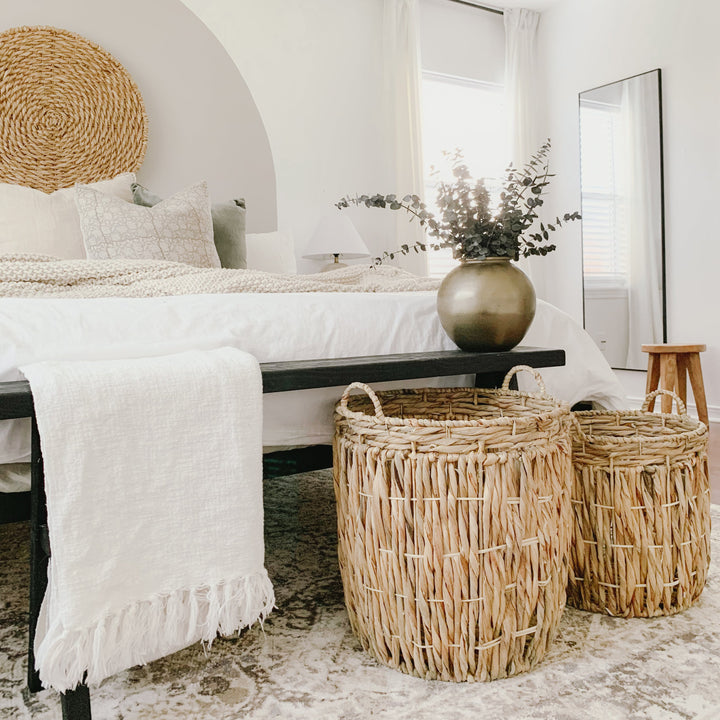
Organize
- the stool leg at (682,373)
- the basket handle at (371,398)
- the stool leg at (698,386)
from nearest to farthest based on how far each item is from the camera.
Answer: the basket handle at (371,398)
the stool leg at (698,386)
the stool leg at (682,373)

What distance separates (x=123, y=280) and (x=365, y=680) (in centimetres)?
103

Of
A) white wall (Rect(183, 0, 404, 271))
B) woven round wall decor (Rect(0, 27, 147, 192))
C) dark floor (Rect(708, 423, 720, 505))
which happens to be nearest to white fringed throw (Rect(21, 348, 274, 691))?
dark floor (Rect(708, 423, 720, 505))

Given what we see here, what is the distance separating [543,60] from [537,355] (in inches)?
156

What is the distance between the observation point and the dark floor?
2416 mm

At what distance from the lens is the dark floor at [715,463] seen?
7.93ft

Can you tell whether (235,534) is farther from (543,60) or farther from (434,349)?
(543,60)

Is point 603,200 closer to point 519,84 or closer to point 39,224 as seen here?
point 519,84

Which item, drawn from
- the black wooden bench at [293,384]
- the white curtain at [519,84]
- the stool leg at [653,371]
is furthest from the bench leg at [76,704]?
the white curtain at [519,84]

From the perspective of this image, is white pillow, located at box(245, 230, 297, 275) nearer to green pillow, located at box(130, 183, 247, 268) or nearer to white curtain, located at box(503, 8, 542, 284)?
green pillow, located at box(130, 183, 247, 268)

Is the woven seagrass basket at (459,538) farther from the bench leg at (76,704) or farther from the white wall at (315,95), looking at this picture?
the white wall at (315,95)

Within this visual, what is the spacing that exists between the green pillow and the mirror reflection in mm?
2490

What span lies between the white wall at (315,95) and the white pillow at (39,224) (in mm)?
1497

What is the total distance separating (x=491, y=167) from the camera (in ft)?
15.9

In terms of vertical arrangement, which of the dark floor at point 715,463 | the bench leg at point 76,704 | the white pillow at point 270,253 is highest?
the white pillow at point 270,253
